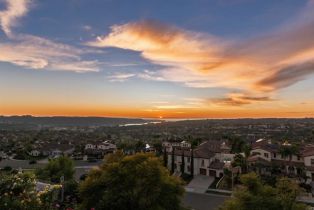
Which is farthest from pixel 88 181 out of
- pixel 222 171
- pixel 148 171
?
pixel 222 171

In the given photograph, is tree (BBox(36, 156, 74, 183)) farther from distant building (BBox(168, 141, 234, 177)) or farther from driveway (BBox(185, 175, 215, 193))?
distant building (BBox(168, 141, 234, 177))

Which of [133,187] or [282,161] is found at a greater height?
[133,187]

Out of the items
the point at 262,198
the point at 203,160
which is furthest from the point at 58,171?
the point at 262,198

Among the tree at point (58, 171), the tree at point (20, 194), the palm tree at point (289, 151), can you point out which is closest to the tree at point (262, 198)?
the tree at point (20, 194)

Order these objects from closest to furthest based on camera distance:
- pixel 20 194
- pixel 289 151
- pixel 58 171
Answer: pixel 20 194 < pixel 58 171 < pixel 289 151

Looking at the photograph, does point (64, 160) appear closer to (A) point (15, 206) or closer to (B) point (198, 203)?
(B) point (198, 203)

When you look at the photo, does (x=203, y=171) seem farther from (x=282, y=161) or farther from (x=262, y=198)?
(x=262, y=198)

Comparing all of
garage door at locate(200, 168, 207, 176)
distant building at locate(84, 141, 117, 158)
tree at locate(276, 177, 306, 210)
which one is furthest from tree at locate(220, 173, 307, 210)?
distant building at locate(84, 141, 117, 158)
